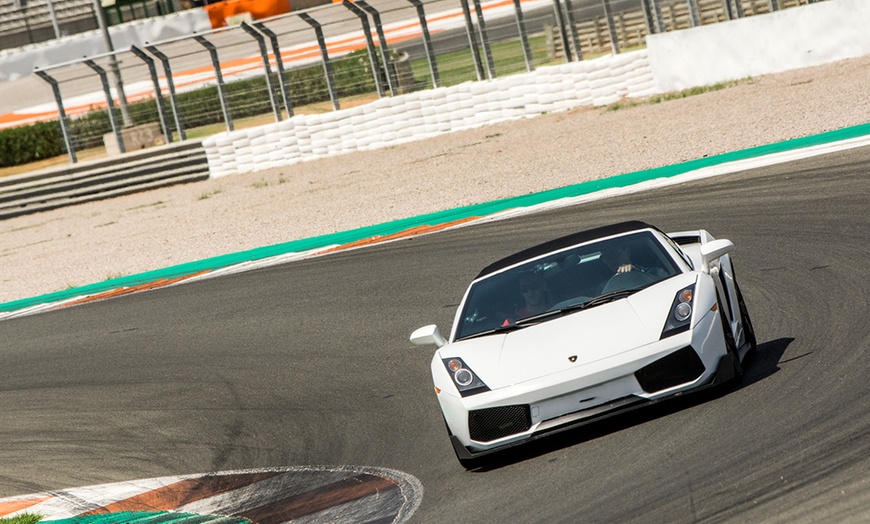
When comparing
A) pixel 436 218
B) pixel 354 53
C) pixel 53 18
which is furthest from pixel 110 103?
pixel 53 18

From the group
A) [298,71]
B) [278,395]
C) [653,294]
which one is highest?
[298,71]

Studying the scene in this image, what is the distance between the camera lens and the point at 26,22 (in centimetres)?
5350

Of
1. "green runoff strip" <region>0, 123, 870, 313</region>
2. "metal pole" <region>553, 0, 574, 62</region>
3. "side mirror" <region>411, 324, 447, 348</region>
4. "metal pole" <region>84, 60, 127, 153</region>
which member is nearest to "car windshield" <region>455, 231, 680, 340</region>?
"side mirror" <region>411, 324, 447, 348</region>

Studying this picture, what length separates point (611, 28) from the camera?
23.8 metres

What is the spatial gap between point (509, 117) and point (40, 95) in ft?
94.9

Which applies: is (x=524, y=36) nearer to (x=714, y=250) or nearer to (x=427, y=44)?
(x=427, y=44)

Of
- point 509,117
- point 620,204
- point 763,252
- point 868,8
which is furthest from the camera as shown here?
point 509,117

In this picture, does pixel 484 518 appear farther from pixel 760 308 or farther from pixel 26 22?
pixel 26 22

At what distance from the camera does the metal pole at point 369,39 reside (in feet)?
85.1

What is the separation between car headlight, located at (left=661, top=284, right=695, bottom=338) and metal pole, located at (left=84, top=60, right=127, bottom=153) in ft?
74.2

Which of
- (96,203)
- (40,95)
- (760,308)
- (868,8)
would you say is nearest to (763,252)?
(760,308)

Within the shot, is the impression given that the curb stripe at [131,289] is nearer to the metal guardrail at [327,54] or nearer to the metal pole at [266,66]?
the metal guardrail at [327,54]

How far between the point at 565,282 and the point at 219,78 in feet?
68.1

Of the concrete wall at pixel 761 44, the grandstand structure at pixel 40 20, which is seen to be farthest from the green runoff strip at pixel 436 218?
the grandstand structure at pixel 40 20
